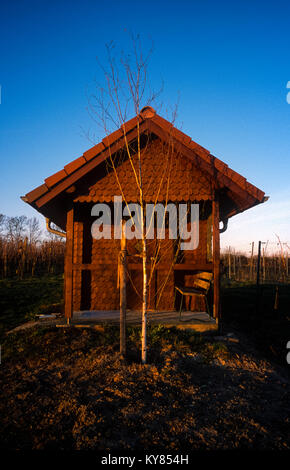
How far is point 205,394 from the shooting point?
129 inches

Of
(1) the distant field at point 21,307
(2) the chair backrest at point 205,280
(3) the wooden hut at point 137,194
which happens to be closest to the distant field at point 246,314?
(1) the distant field at point 21,307

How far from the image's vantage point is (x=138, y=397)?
3.12 metres

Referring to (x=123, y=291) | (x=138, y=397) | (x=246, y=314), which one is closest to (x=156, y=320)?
(x=123, y=291)

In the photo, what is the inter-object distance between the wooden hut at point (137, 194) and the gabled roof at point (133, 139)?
0.07 ft

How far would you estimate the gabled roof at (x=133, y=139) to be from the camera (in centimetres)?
558

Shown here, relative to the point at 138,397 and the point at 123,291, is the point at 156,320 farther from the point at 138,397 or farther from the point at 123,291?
the point at 138,397

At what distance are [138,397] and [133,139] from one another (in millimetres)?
5123

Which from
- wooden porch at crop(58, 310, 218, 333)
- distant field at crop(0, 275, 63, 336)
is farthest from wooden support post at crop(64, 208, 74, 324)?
distant field at crop(0, 275, 63, 336)

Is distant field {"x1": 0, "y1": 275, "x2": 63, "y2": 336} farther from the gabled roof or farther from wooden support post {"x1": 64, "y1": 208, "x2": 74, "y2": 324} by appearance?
the gabled roof

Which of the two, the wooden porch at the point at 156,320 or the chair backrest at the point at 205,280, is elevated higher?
the chair backrest at the point at 205,280

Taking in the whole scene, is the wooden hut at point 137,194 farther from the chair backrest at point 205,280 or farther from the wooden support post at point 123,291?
the wooden support post at point 123,291

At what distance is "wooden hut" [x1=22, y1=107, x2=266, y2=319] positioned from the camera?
564 cm

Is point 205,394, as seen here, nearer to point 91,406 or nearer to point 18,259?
point 91,406

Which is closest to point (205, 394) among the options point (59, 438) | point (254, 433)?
point (254, 433)
